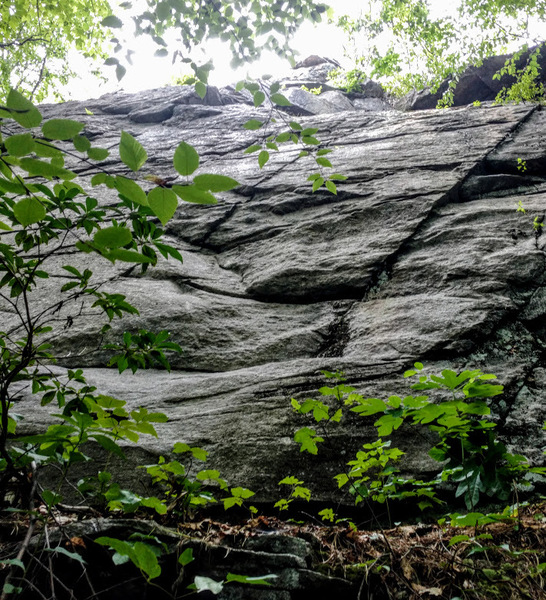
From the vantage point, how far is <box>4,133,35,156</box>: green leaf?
97cm

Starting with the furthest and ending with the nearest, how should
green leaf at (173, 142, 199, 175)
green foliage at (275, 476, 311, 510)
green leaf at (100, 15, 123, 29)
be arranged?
1. green foliage at (275, 476, 311, 510)
2. green leaf at (100, 15, 123, 29)
3. green leaf at (173, 142, 199, 175)

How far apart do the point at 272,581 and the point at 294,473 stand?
1.60 m

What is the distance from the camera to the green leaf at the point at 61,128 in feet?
3.30

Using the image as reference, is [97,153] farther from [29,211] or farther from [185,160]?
[185,160]

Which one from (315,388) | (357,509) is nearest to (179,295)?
(315,388)

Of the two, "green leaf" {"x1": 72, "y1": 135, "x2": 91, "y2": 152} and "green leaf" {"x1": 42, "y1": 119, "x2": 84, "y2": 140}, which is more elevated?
"green leaf" {"x1": 42, "y1": 119, "x2": 84, "y2": 140}

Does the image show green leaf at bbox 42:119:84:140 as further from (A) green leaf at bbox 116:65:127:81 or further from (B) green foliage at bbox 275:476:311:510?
(B) green foliage at bbox 275:476:311:510

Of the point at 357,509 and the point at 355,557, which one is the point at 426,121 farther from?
the point at 355,557

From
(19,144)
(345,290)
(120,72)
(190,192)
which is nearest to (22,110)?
(19,144)

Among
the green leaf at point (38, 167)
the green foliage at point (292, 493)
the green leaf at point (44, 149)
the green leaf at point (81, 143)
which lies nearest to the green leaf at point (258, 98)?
the green leaf at point (81, 143)

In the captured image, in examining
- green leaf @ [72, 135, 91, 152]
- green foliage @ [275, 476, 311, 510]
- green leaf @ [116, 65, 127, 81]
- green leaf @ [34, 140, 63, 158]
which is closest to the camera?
green leaf @ [34, 140, 63, 158]

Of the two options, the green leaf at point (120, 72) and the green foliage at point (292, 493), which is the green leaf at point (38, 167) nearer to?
the green leaf at point (120, 72)

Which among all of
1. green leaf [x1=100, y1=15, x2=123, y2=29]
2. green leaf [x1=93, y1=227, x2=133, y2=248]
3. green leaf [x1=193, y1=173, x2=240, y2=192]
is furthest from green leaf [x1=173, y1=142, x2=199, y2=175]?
green leaf [x1=100, y1=15, x2=123, y2=29]

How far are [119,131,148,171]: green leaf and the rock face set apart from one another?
1.44 meters
